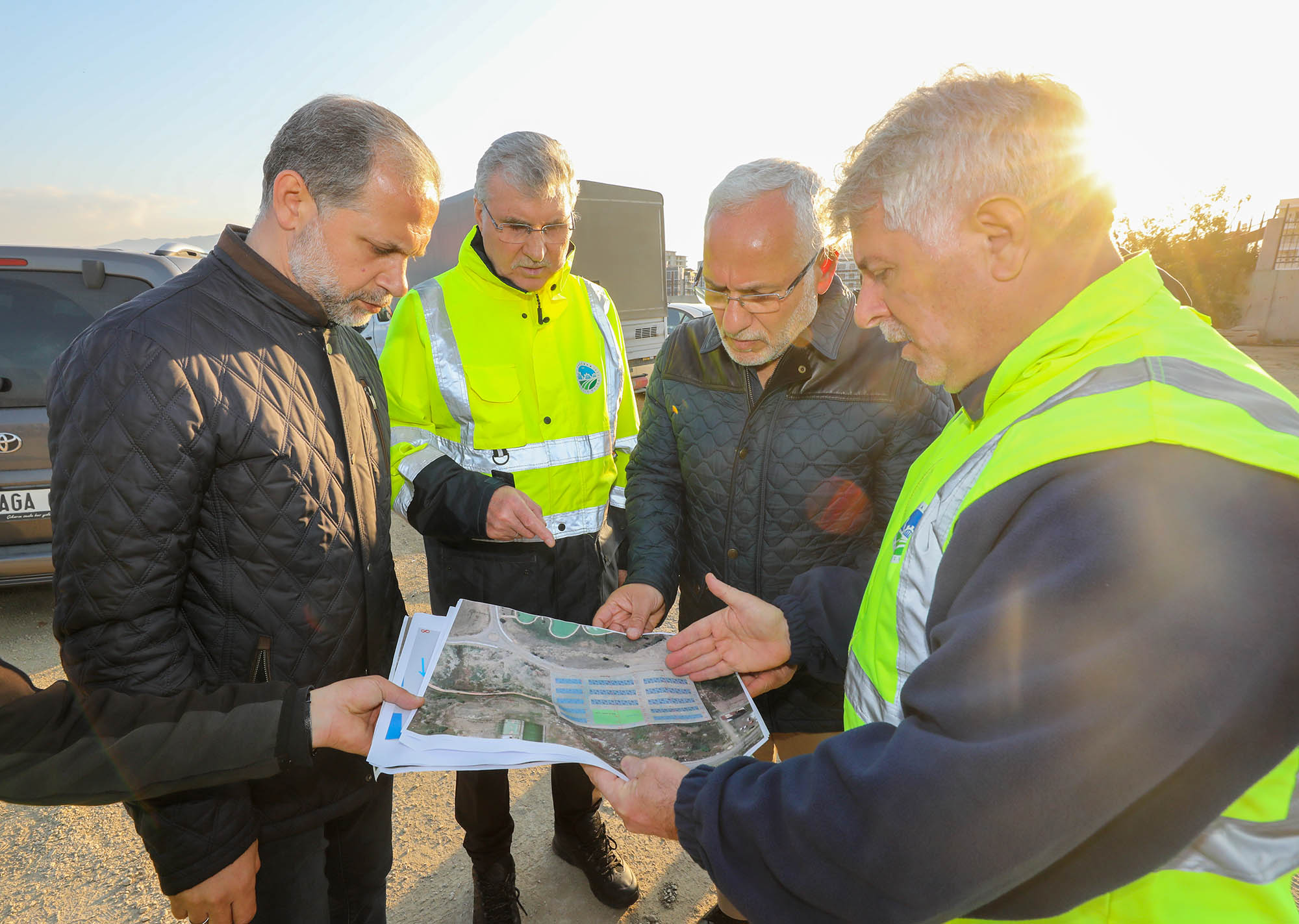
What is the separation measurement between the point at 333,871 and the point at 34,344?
3730 mm

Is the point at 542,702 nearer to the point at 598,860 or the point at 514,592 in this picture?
the point at 514,592

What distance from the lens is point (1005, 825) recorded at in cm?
69

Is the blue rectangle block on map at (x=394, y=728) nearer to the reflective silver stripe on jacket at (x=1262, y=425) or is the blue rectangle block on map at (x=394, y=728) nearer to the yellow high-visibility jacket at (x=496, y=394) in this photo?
the reflective silver stripe on jacket at (x=1262, y=425)

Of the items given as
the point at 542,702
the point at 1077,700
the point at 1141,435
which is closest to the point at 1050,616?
the point at 1077,700

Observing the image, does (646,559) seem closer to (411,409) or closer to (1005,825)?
(411,409)

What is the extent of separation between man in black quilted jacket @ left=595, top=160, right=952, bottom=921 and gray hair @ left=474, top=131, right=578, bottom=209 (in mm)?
723

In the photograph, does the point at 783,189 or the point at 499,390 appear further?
the point at 499,390

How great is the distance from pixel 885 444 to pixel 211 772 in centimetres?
172

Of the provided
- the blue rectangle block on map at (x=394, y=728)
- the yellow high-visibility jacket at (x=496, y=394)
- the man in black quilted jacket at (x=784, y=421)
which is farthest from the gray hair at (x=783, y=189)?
the blue rectangle block on map at (x=394, y=728)

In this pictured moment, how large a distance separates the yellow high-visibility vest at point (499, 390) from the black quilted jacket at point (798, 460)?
443 mm

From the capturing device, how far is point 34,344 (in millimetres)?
3812

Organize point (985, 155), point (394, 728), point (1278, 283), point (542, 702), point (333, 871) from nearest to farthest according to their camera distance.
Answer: point (985, 155) < point (394, 728) < point (542, 702) < point (333, 871) < point (1278, 283)

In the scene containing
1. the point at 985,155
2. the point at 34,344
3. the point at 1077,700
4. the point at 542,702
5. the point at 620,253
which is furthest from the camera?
the point at 620,253

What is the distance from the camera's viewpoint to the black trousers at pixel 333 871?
5.06ft
